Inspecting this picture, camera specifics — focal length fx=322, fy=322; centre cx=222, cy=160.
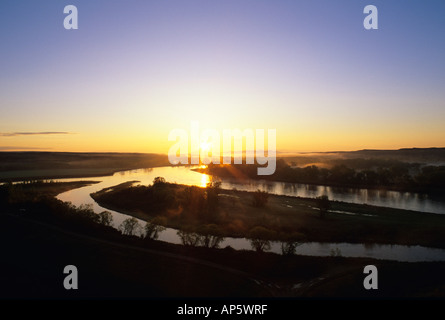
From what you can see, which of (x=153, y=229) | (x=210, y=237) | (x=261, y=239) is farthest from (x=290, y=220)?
(x=153, y=229)

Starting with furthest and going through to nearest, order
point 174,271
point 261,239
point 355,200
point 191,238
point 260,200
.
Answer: point 355,200, point 260,200, point 261,239, point 191,238, point 174,271

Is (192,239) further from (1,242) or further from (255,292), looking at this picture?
(1,242)

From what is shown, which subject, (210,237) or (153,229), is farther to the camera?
(153,229)

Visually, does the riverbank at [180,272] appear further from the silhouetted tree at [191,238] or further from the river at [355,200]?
the river at [355,200]

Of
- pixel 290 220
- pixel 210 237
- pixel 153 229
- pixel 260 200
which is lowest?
pixel 290 220

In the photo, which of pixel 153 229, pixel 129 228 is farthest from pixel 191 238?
pixel 129 228

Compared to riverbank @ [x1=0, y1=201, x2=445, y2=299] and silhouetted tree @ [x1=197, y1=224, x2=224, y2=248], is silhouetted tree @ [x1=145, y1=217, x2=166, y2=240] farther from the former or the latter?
silhouetted tree @ [x1=197, y1=224, x2=224, y2=248]

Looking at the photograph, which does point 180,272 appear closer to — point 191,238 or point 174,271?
point 174,271

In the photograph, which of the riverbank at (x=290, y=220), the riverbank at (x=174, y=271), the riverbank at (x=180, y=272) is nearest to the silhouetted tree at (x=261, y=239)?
the riverbank at (x=290, y=220)

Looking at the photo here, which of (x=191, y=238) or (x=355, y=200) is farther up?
(x=191, y=238)

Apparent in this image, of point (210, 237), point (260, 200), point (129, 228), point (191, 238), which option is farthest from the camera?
point (260, 200)
